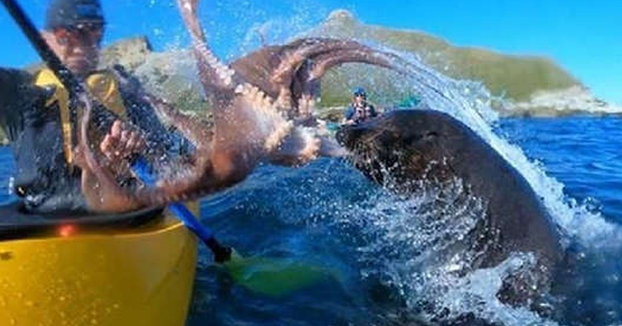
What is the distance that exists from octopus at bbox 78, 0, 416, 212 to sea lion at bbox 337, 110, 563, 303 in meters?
1.00

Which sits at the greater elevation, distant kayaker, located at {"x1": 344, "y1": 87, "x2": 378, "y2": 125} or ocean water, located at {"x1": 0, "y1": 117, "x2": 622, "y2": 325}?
distant kayaker, located at {"x1": 344, "y1": 87, "x2": 378, "y2": 125}

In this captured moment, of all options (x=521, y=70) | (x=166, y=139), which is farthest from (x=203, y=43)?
(x=521, y=70)

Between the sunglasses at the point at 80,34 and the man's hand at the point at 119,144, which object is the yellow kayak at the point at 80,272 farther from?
the sunglasses at the point at 80,34

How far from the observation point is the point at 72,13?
5.30 metres

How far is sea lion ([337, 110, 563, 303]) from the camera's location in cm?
595

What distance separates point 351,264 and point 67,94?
9.88 feet

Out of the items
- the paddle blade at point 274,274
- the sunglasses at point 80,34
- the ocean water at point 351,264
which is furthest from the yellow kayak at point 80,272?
the paddle blade at point 274,274

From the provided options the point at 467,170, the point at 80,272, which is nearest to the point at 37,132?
the point at 80,272

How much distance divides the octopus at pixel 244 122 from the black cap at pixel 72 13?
3.24 feet

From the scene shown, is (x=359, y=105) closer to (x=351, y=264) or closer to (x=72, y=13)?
(x=351, y=264)

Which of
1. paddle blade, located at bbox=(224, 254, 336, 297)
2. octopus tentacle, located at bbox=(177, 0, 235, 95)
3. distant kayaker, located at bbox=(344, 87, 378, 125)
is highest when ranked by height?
distant kayaker, located at bbox=(344, 87, 378, 125)

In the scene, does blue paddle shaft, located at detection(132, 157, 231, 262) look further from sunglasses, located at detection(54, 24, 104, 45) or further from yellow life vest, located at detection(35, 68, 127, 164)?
sunglasses, located at detection(54, 24, 104, 45)

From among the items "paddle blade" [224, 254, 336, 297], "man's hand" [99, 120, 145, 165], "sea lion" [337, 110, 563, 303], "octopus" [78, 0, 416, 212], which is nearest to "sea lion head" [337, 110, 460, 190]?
"sea lion" [337, 110, 563, 303]

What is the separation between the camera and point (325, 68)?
4773 mm
